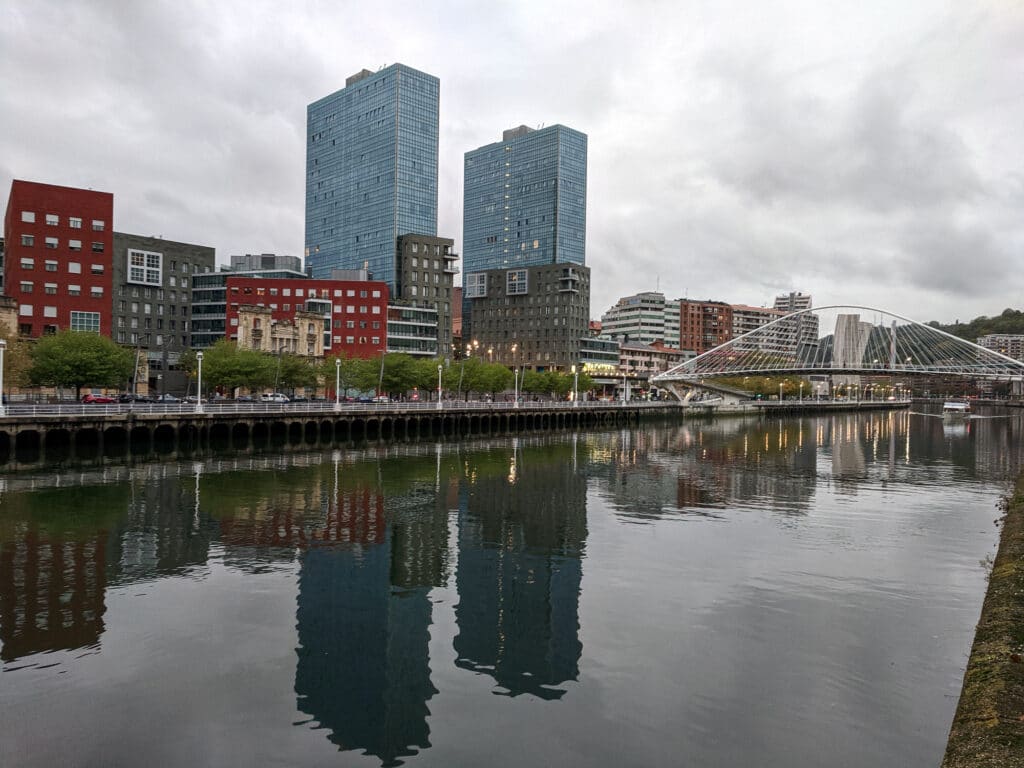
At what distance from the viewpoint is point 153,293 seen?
14112cm

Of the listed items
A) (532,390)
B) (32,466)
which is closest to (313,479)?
(32,466)

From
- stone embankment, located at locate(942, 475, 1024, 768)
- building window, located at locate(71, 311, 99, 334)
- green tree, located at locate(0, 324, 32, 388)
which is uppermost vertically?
building window, located at locate(71, 311, 99, 334)

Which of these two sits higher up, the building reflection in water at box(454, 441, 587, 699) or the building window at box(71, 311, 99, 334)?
the building window at box(71, 311, 99, 334)

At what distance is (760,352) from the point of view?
18275 cm

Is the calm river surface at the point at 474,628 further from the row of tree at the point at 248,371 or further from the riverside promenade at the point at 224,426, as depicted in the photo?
the row of tree at the point at 248,371

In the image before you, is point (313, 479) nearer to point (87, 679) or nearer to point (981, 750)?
point (87, 679)

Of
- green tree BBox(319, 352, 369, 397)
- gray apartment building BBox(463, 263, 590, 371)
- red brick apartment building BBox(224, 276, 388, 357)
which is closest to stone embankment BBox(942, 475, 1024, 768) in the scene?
green tree BBox(319, 352, 369, 397)

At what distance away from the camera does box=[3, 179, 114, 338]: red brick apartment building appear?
8900 cm

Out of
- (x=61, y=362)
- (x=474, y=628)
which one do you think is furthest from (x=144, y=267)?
(x=474, y=628)

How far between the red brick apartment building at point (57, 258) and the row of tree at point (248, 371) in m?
9.11

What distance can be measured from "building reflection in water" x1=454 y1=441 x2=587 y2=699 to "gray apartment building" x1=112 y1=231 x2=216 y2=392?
111918 mm

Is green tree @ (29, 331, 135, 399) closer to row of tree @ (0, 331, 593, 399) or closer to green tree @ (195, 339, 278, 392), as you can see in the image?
row of tree @ (0, 331, 593, 399)

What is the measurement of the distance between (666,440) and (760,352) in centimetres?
10352

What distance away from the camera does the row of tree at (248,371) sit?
2827 inches
